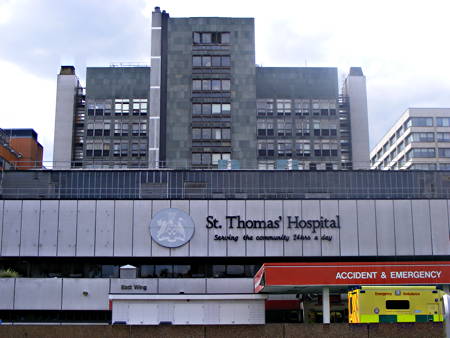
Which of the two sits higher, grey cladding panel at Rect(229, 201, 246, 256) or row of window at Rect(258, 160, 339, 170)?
row of window at Rect(258, 160, 339, 170)

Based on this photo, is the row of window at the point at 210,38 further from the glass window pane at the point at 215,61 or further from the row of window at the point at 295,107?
the row of window at the point at 295,107

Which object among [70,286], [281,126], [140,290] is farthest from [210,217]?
[281,126]

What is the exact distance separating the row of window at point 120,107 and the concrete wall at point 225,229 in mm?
61588

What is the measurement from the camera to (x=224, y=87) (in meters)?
98.3

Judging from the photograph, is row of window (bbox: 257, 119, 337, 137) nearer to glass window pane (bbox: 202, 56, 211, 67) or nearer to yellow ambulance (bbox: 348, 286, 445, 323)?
glass window pane (bbox: 202, 56, 211, 67)

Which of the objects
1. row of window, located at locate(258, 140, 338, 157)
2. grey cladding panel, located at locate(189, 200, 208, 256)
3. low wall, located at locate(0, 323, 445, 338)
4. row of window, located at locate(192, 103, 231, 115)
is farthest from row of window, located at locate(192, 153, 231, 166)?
low wall, located at locate(0, 323, 445, 338)

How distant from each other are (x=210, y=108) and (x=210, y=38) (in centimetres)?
1004

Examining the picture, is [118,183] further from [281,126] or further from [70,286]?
[281,126]

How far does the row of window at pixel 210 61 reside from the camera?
98.0 meters

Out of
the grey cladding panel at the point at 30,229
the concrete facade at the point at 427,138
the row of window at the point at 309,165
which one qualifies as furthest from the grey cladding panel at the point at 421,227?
the concrete facade at the point at 427,138

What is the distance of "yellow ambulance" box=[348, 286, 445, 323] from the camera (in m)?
36.9

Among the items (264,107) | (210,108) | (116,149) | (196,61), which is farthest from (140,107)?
(210,108)

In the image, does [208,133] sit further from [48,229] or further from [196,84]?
[48,229]

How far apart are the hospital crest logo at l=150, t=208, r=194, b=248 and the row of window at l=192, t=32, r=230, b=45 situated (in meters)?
47.2
